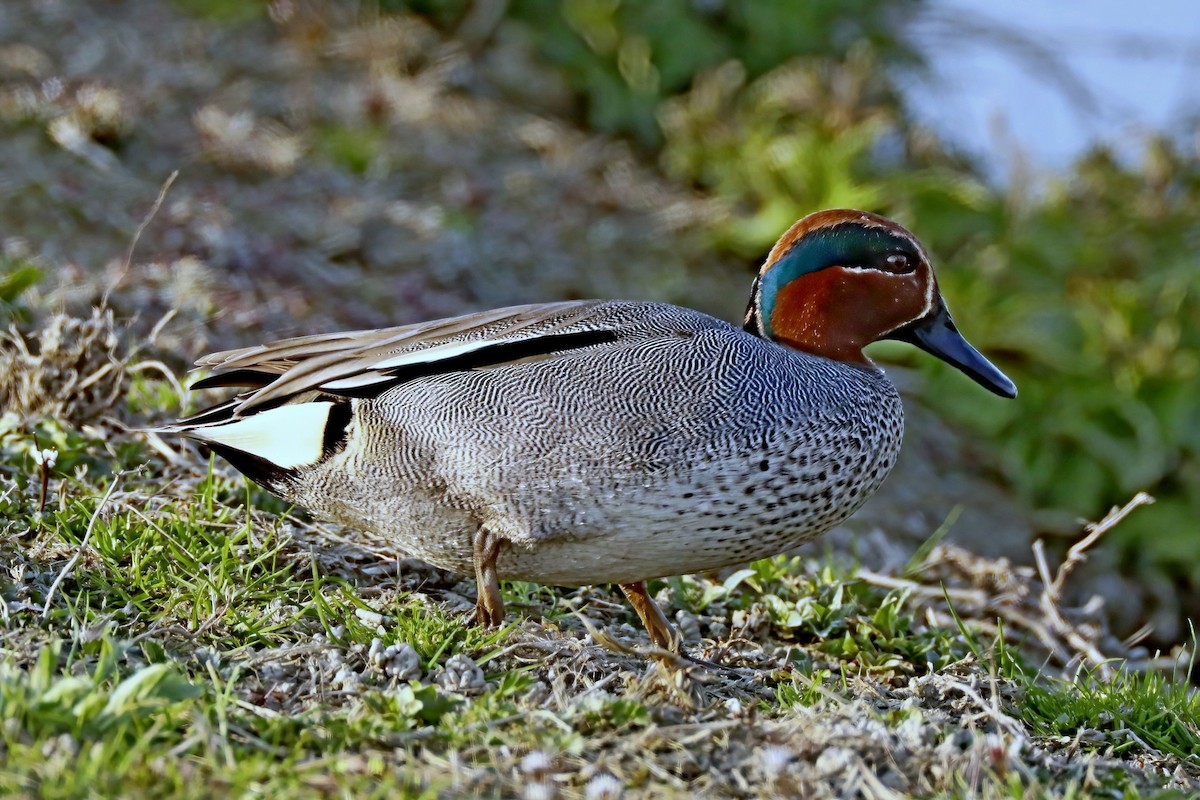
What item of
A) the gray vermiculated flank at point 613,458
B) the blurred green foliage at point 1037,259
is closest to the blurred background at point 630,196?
the blurred green foliage at point 1037,259

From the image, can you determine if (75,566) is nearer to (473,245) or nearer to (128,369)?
(128,369)

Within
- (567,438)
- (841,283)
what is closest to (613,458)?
(567,438)

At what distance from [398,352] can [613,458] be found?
58cm

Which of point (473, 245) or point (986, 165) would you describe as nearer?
point (473, 245)

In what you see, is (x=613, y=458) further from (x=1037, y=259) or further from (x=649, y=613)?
(x=1037, y=259)

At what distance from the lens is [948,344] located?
3.43 metres

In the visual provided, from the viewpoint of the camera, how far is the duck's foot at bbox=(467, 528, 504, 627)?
292cm

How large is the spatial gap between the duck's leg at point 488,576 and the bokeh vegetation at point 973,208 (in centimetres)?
333

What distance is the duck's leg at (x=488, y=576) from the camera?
2918 mm

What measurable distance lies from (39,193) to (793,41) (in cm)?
435

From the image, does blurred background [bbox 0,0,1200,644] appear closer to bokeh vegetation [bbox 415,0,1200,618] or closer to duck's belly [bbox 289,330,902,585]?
bokeh vegetation [bbox 415,0,1200,618]

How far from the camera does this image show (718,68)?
7.48 m

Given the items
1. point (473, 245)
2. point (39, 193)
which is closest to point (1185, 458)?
point (473, 245)

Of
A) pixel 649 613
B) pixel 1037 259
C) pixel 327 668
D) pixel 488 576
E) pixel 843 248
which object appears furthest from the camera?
pixel 1037 259
